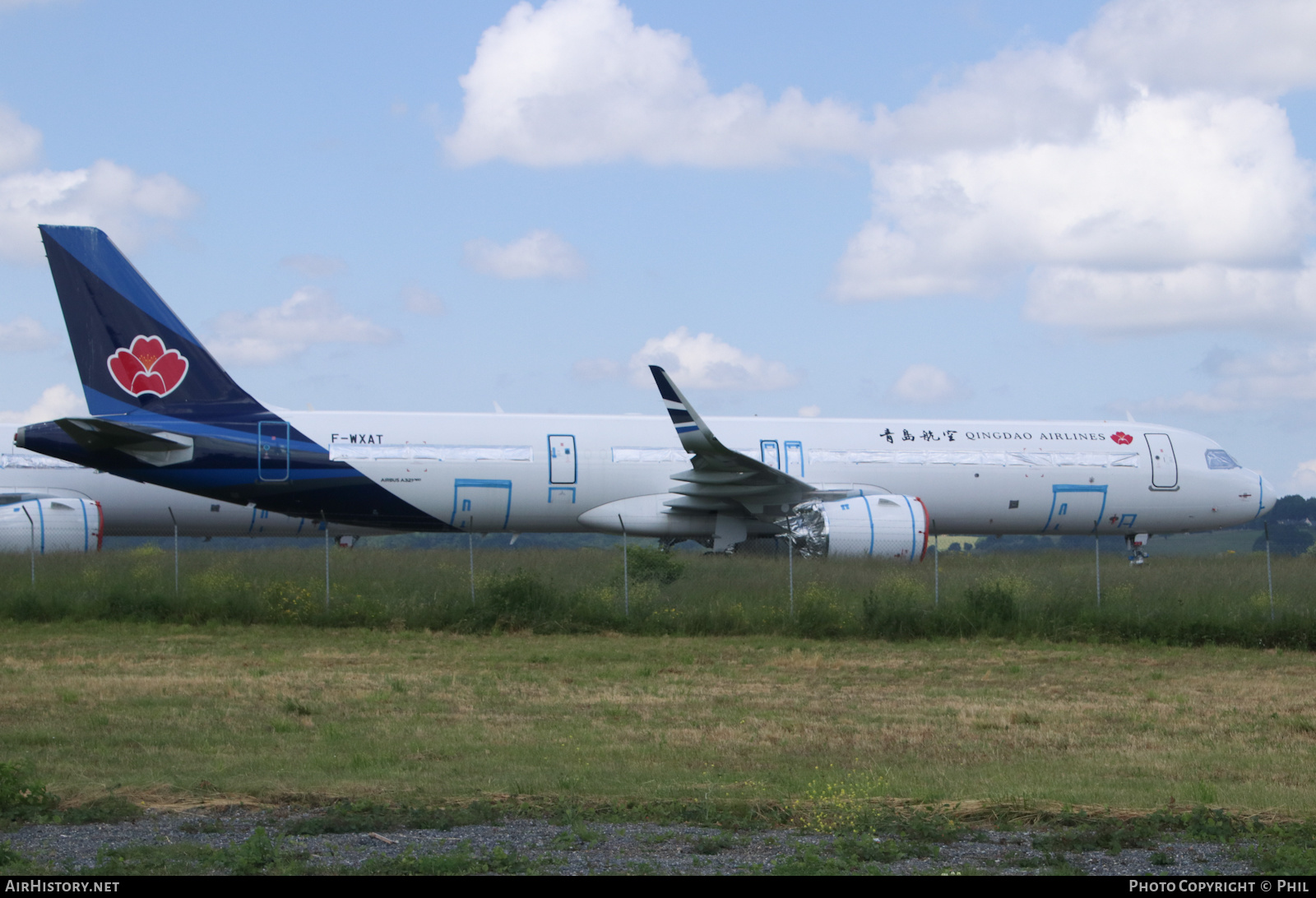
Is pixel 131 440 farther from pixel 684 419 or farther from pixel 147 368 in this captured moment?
pixel 684 419

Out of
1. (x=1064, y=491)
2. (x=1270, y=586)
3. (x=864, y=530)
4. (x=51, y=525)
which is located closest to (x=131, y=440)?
(x=51, y=525)

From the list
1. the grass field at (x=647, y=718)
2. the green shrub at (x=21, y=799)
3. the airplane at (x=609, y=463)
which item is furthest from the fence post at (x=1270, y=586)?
the green shrub at (x=21, y=799)

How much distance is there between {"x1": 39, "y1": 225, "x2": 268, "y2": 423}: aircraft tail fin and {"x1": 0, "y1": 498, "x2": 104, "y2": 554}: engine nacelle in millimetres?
2194

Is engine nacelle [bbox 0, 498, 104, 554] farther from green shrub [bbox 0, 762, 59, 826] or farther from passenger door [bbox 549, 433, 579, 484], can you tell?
green shrub [bbox 0, 762, 59, 826]

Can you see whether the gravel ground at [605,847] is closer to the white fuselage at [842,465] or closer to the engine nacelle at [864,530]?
the engine nacelle at [864,530]

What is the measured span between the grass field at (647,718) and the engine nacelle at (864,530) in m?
7.55

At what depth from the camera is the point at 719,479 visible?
2605 cm

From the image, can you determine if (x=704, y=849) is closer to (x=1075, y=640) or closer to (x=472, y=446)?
(x=1075, y=640)

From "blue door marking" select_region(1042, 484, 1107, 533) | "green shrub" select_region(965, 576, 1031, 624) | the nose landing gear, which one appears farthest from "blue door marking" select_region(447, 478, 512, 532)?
the nose landing gear

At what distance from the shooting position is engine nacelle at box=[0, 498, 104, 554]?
2462 cm

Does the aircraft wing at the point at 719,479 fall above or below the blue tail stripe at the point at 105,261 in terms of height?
below

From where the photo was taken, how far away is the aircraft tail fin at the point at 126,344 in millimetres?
23828

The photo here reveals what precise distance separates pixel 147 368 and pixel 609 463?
369 inches

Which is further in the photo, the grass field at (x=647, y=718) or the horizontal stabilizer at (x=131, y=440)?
the horizontal stabilizer at (x=131, y=440)
